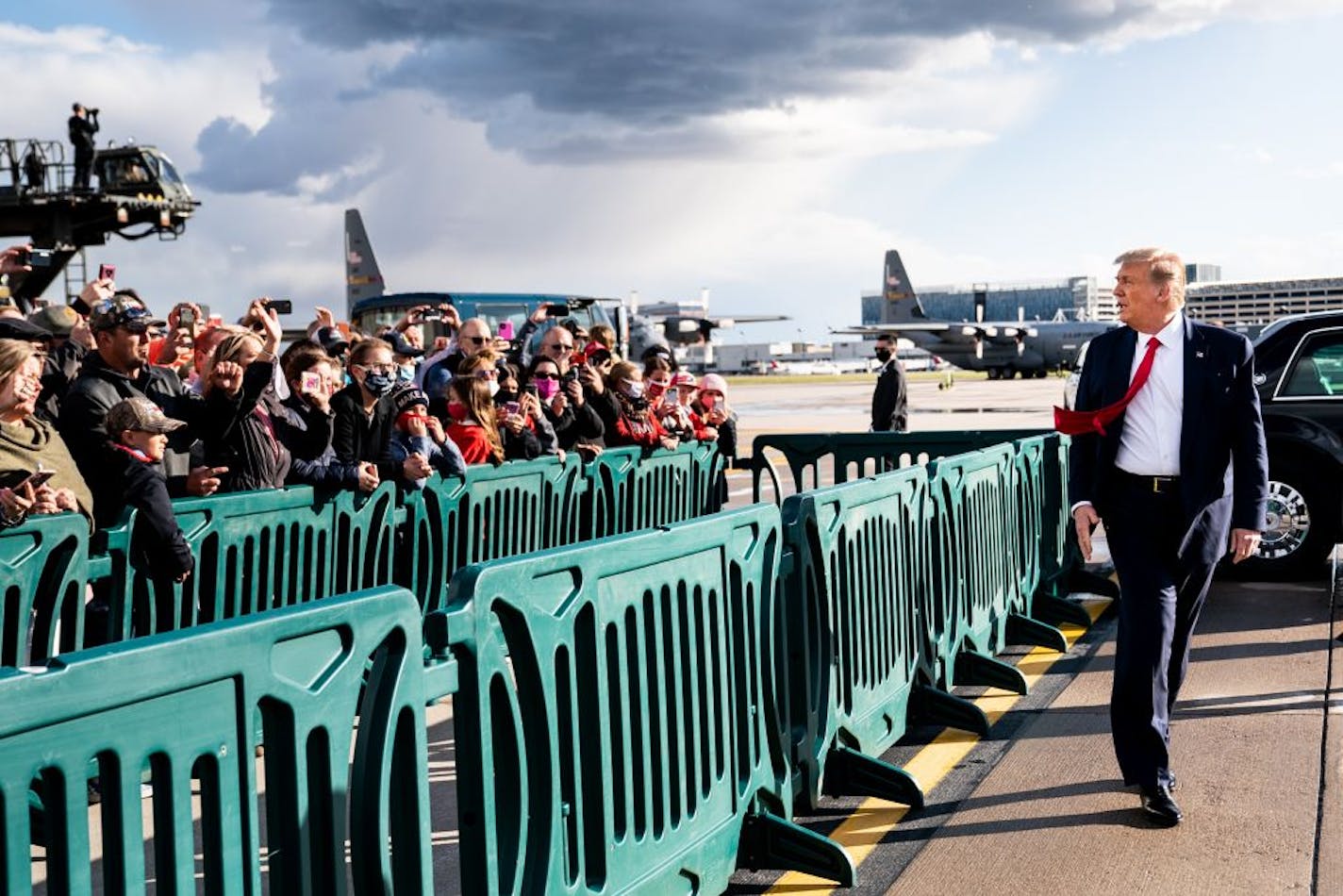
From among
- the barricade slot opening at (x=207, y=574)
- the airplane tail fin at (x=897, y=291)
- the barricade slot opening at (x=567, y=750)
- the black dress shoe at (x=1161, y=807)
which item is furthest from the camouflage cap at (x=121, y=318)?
the airplane tail fin at (x=897, y=291)

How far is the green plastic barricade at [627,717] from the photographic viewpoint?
3340 mm

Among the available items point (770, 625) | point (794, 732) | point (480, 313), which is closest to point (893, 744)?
point (794, 732)

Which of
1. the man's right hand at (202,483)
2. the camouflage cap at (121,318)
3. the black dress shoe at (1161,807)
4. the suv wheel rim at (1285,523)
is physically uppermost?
the camouflage cap at (121,318)

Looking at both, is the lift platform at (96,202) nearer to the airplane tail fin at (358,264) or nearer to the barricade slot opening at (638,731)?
the airplane tail fin at (358,264)

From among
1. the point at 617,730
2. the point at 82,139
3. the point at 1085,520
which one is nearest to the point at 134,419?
the point at 617,730

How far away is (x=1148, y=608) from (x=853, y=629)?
46.0 inches

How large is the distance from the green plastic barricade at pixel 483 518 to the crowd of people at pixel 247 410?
16cm

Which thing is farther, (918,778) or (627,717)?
(918,778)

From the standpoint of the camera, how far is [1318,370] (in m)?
10.1

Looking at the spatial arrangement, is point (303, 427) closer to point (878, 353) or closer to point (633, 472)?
point (633, 472)

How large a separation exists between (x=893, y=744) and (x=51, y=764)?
4.51m

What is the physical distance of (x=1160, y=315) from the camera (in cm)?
514

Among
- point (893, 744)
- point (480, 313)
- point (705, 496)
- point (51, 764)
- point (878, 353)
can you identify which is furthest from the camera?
point (480, 313)

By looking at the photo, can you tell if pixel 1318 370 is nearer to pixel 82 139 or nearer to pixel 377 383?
pixel 377 383
